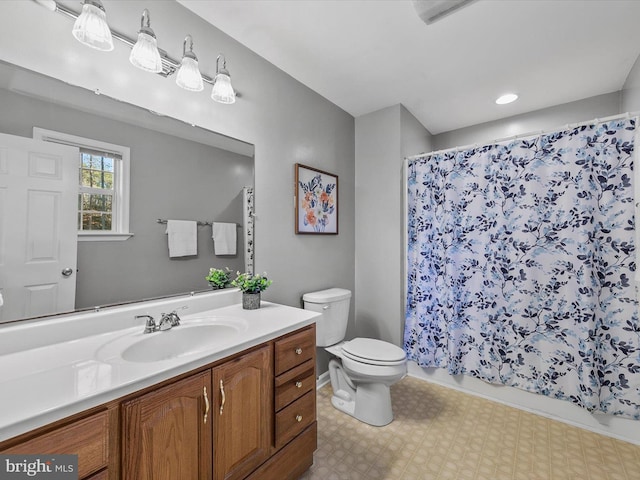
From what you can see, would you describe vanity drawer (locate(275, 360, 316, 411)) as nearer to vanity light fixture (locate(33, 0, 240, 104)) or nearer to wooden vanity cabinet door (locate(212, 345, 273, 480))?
wooden vanity cabinet door (locate(212, 345, 273, 480))

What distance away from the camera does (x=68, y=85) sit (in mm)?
1130

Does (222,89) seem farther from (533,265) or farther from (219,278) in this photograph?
(533,265)

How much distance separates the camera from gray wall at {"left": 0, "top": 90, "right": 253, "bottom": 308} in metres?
1.13

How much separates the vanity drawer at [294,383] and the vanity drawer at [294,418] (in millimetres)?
30

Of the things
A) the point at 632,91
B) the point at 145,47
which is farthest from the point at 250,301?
the point at 632,91

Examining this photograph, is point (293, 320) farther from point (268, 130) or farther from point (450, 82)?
point (450, 82)

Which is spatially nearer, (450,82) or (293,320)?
(293,320)

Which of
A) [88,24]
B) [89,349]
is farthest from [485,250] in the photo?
[88,24]

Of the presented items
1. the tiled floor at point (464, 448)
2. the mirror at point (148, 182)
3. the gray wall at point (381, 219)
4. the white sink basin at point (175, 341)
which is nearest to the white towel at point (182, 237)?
the mirror at point (148, 182)

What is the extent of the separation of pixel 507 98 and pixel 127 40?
8.93 ft

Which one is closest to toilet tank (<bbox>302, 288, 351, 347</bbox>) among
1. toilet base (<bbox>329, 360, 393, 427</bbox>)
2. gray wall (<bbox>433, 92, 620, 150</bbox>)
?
toilet base (<bbox>329, 360, 393, 427</bbox>)

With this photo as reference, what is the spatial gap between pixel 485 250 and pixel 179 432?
A: 2.19 meters

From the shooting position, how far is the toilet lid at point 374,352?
1.85 meters

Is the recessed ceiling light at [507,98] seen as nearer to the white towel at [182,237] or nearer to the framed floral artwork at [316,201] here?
the framed floral artwork at [316,201]
